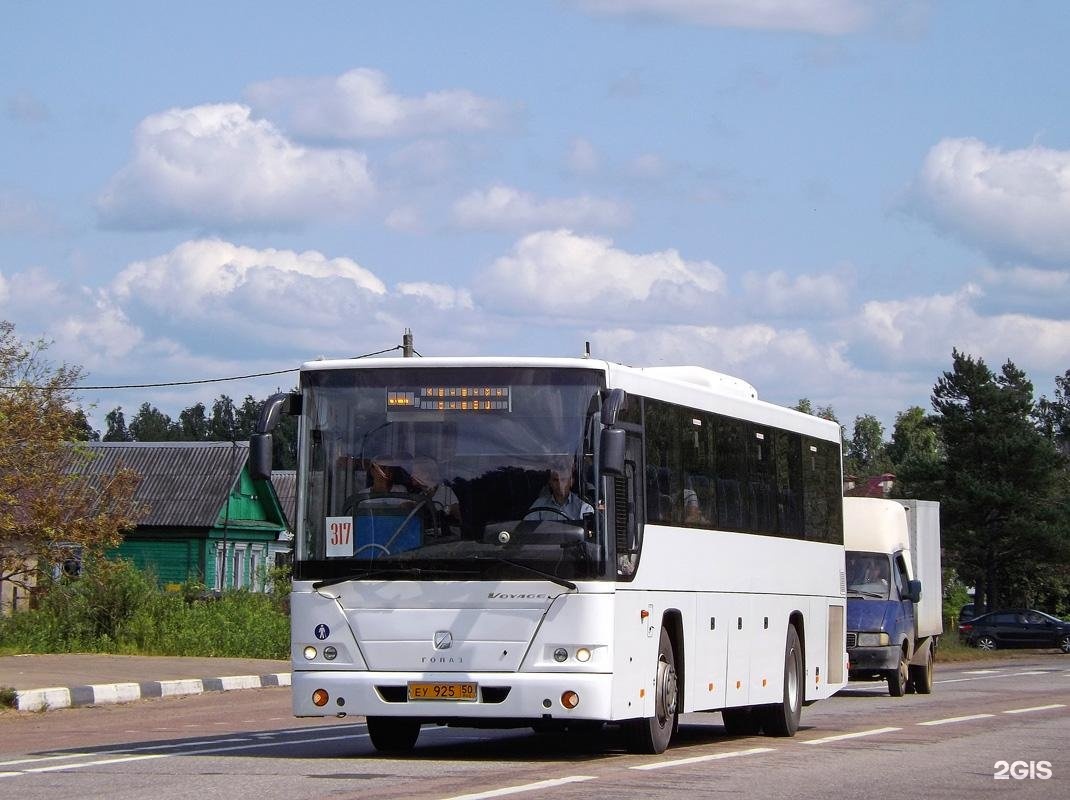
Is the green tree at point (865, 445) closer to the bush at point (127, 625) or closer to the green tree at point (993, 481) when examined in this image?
the green tree at point (993, 481)

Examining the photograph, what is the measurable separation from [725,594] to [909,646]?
13800mm

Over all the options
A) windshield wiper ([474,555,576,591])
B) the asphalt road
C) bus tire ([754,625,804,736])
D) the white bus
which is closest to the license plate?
the white bus

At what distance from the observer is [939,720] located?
20656mm

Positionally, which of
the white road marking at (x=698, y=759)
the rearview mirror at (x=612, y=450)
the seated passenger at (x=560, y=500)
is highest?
the rearview mirror at (x=612, y=450)

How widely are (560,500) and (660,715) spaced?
233 cm

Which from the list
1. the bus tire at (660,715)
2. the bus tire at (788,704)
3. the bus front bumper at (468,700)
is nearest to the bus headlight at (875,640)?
the bus tire at (788,704)

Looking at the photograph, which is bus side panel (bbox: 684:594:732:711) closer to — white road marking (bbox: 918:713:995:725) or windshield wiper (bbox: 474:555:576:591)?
windshield wiper (bbox: 474:555:576:591)

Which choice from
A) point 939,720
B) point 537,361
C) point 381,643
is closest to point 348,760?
point 381,643

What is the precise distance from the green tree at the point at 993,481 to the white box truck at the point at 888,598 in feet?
121

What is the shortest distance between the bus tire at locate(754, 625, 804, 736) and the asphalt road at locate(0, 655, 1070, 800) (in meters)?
0.33

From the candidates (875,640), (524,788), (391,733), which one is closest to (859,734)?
(391,733)

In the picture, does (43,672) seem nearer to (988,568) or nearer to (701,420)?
(701,420)

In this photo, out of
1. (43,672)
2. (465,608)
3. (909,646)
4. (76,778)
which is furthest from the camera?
(909,646)

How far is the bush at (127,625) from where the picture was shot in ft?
101
